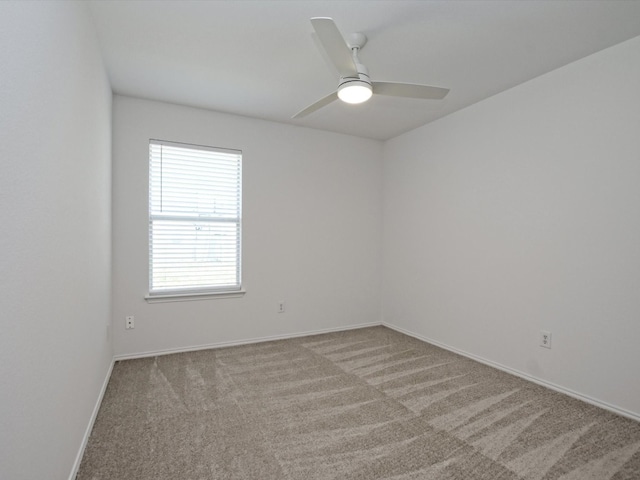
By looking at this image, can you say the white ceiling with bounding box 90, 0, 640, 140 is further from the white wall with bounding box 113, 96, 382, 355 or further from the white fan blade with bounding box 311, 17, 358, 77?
the white wall with bounding box 113, 96, 382, 355

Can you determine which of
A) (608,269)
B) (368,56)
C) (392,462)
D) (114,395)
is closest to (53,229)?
(114,395)

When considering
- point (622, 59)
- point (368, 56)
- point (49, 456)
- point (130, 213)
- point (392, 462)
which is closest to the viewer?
point (49, 456)

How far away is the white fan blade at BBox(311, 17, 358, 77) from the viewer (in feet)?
5.42

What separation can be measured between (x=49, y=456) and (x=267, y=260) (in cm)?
286

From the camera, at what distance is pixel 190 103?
11.8 feet

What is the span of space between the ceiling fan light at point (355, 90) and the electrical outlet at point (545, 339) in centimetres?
242

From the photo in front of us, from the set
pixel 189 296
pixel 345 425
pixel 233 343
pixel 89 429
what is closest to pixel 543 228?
pixel 345 425

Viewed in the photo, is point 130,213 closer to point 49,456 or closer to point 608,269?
point 49,456

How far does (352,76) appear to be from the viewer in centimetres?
216

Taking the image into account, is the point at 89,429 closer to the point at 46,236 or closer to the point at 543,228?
the point at 46,236

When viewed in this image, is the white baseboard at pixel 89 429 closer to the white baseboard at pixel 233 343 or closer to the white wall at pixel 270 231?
the white baseboard at pixel 233 343

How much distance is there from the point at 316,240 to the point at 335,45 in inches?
110

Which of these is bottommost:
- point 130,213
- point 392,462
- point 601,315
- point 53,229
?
point 392,462

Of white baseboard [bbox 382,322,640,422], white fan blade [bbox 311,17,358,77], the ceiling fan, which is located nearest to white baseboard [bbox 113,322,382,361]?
white baseboard [bbox 382,322,640,422]
